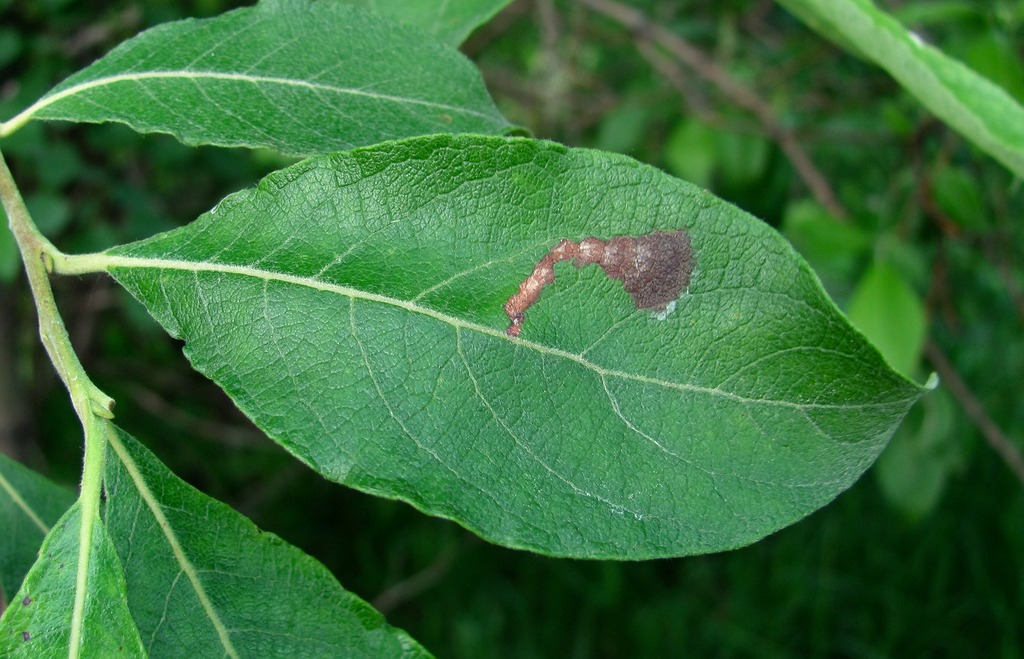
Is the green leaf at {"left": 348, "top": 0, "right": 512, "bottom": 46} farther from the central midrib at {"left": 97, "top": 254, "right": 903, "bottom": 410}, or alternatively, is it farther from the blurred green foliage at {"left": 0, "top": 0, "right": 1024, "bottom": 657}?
the blurred green foliage at {"left": 0, "top": 0, "right": 1024, "bottom": 657}

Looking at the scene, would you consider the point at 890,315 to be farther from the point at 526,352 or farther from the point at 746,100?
the point at 526,352

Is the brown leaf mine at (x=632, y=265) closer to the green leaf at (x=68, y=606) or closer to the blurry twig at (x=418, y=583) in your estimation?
the green leaf at (x=68, y=606)

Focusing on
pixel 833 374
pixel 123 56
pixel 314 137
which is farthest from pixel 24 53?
pixel 833 374

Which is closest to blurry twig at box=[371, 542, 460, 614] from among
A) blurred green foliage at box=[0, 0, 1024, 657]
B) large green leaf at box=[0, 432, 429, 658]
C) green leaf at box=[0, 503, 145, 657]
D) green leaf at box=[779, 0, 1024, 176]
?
blurred green foliage at box=[0, 0, 1024, 657]

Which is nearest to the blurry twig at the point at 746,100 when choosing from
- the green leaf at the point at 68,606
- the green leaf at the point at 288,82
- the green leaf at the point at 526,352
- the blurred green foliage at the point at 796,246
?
the blurred green foliage at the point at 796,246

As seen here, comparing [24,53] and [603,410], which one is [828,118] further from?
[603,410]

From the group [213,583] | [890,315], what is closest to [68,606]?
[213,583]
